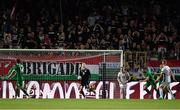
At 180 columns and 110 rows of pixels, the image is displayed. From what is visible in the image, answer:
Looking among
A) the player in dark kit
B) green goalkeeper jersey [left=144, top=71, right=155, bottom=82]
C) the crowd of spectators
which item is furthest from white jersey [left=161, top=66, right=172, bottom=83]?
the player in dark kit

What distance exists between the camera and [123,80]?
2277cm

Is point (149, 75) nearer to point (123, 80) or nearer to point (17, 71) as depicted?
point (123, 80)

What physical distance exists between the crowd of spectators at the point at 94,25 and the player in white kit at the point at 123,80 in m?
1.51

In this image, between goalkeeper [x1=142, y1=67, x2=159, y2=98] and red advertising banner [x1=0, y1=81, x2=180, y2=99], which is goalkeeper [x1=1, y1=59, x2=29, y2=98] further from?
goalkeeper [x1=142, y1=67, x2=159, y2=98]

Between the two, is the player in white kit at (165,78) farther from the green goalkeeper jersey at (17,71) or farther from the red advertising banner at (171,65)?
the green goalkeeper jersey at (17,71)

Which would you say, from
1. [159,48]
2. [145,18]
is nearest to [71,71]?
[159,48]

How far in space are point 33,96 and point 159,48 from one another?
575 cm

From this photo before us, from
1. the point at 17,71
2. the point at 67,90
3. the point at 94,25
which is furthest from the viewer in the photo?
the point at 94,25

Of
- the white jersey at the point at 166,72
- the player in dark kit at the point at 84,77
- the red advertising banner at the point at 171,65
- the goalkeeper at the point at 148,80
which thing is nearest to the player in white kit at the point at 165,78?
the white jersey at the point at 166,72

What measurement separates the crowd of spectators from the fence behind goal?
132cm

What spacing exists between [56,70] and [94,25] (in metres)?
4.39

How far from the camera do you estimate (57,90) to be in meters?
22.5

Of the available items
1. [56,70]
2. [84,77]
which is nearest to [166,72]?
[84,77]

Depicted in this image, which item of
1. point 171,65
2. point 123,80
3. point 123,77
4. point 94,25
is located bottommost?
point 123,80
